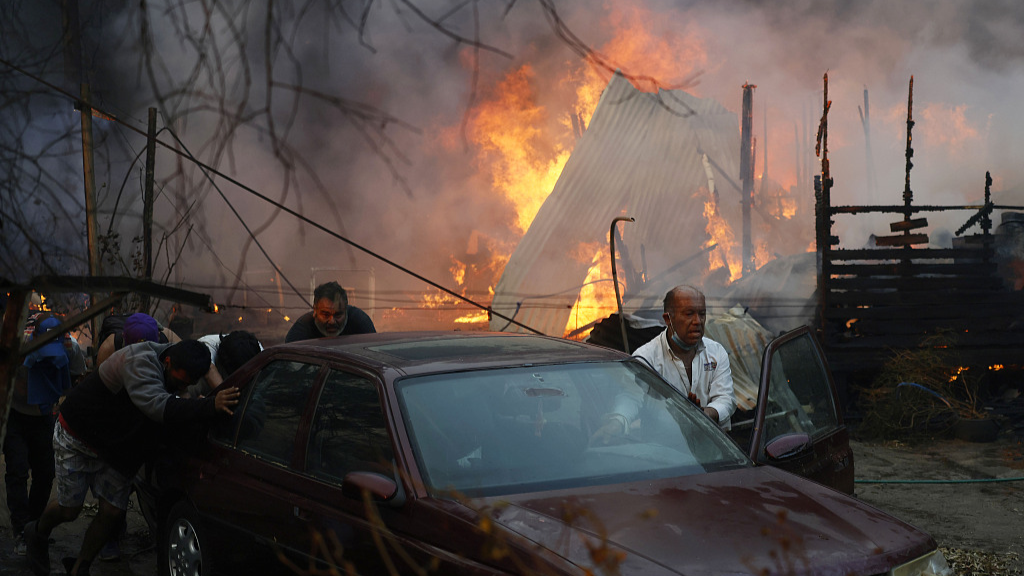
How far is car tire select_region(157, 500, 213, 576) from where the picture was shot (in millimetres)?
4227

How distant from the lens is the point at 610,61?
21.2 metres

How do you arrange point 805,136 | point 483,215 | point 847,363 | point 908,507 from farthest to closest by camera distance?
point 483,215, point 805,136, point 847,363, point 908,507

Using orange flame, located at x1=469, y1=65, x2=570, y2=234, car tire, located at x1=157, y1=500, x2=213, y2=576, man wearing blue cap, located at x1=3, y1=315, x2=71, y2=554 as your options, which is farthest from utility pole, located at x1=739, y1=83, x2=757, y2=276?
car tire, located at x1=157, y1=500, x2=213, y2=576

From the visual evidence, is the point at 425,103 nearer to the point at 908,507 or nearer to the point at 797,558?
the point at 908,507

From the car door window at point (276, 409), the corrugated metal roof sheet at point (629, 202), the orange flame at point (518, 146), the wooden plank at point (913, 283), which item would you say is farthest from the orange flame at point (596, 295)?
the car door window at point (276, 409)

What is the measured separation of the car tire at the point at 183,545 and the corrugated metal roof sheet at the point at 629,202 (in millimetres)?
16808

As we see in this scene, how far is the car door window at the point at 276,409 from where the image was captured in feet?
12.9

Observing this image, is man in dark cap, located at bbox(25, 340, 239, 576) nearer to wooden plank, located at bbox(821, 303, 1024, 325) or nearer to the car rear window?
the car rear window

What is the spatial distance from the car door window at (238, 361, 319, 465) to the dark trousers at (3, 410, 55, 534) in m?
2.81

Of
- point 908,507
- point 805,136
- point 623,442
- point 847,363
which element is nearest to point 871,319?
point 847,363

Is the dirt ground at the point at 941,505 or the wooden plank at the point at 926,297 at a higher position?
the wooden plank at the point at 926,297

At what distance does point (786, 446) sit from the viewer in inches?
150

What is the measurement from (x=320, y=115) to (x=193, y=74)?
23.2 metres

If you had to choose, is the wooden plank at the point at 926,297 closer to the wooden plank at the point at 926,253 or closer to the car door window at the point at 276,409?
the wooden plank at the point at 926,253
